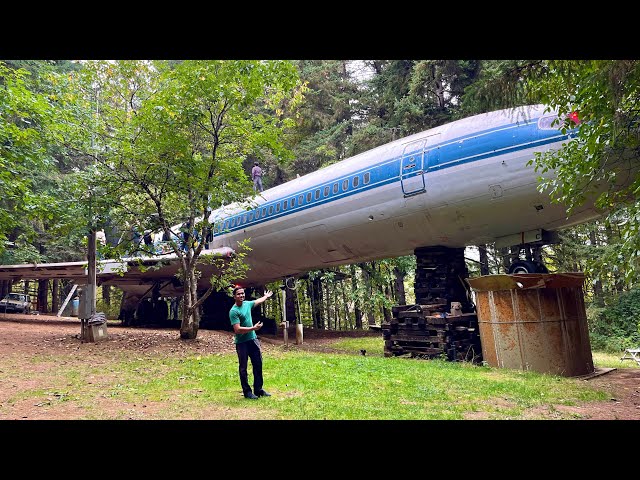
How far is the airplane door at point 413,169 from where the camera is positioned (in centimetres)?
995

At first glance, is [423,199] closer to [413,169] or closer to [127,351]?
[413,169]

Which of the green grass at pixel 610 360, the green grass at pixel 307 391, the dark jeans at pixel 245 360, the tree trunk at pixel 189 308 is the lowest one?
the green grass at pixel 610 360

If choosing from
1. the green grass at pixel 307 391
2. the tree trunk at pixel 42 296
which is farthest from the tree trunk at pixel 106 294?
the green grass at pixel 307 391

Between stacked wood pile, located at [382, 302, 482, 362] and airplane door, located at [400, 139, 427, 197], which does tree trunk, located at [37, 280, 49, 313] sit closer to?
stacked wood pile, located at [382, 302, 482, 362]

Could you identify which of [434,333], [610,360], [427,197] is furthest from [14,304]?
[610,360]

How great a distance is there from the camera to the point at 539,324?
27.8 ft

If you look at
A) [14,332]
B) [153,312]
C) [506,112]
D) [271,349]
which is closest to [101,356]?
[271,349]

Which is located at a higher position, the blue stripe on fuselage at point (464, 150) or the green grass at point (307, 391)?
the blue stripe on fuselage at point (464, 150)

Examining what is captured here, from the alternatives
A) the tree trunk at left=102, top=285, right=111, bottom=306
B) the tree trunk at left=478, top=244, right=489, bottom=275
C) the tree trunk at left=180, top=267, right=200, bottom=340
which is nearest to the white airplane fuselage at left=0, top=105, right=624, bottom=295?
the tree trunk at left=180, top=267, right=200, bottom=340

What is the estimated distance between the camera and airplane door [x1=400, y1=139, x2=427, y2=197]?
9945 mm

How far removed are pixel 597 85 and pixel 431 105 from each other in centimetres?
1417

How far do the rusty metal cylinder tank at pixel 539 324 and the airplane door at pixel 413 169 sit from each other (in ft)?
7.68

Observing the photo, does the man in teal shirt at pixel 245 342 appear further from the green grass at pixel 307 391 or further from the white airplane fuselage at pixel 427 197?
the white airplane fuselage at pixel 427 197

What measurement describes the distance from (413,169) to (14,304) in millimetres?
23724
